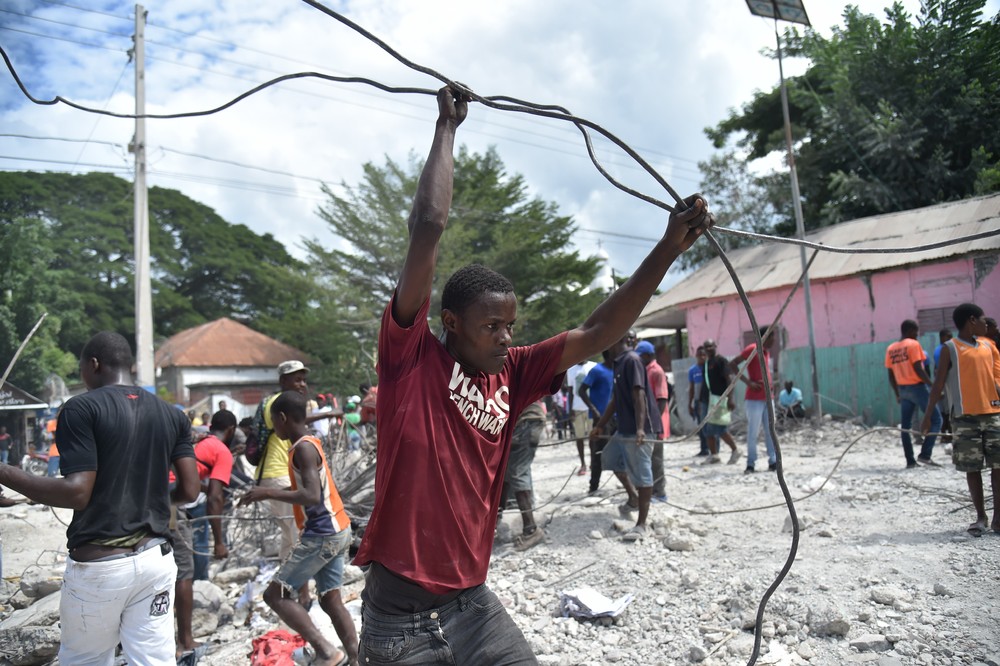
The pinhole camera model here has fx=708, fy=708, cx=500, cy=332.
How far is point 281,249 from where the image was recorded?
48875mm

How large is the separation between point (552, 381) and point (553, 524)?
4.97 metres

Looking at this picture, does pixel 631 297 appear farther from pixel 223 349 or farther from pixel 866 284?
pixel 223 349

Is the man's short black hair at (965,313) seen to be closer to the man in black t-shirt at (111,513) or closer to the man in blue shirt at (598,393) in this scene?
the man in blue shirt at (598,393)

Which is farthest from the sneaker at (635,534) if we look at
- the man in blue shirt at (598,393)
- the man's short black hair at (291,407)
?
the man's short black hair at (291,407)

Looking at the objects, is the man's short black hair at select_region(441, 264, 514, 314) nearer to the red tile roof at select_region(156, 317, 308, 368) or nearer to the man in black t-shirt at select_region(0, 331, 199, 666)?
the man in black t-shirt at select_region(0, 331, 199, 666)

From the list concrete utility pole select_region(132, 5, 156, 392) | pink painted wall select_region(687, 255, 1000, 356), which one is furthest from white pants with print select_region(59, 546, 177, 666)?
pink painted wall select_region(687, 255, 1000, 356)

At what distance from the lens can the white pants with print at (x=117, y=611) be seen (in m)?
2.86

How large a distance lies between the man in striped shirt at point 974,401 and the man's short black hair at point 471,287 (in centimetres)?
474

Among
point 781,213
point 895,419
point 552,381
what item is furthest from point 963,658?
point 781,213

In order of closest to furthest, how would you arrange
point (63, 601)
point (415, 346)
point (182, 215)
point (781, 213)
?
point (415, 346), point (63, 601), point (781, 213), point (182, 215)

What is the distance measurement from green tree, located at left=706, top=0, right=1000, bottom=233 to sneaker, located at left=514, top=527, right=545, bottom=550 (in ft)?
51.7

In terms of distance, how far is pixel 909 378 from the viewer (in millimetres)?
8477

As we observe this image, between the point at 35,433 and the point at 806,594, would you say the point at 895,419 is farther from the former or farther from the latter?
the point at 35,433

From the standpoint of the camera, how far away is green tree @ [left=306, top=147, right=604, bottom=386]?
2683cm
